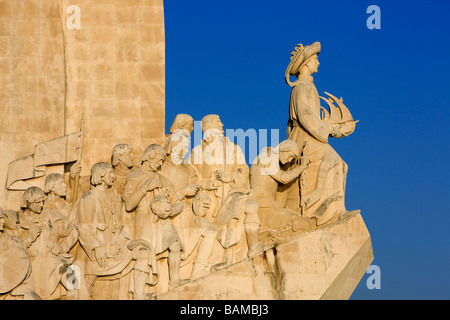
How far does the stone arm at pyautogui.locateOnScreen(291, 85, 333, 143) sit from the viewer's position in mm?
18406

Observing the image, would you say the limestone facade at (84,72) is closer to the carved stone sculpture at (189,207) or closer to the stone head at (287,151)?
the carved stone sculpture at (189,207)

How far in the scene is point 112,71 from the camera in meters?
18.9

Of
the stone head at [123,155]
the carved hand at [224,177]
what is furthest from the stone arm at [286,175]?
the stone head at [123,155]

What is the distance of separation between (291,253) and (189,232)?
133cm

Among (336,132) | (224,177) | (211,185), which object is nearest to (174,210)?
(211,185)

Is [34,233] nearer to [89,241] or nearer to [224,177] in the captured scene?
[89,241]

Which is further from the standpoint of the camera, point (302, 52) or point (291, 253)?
point (302, 52)

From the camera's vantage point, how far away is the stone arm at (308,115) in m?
18.4

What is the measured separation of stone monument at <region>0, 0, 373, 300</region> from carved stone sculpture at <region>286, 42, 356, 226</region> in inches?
0.8

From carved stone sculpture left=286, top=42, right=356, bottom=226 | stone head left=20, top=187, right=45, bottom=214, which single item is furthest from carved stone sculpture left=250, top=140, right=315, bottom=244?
stone head left=20, top=187, right=45, bottom=214

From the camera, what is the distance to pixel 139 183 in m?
17.3

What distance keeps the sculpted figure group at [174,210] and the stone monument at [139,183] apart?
0.06ft

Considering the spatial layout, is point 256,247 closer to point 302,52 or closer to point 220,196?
point 220,196
